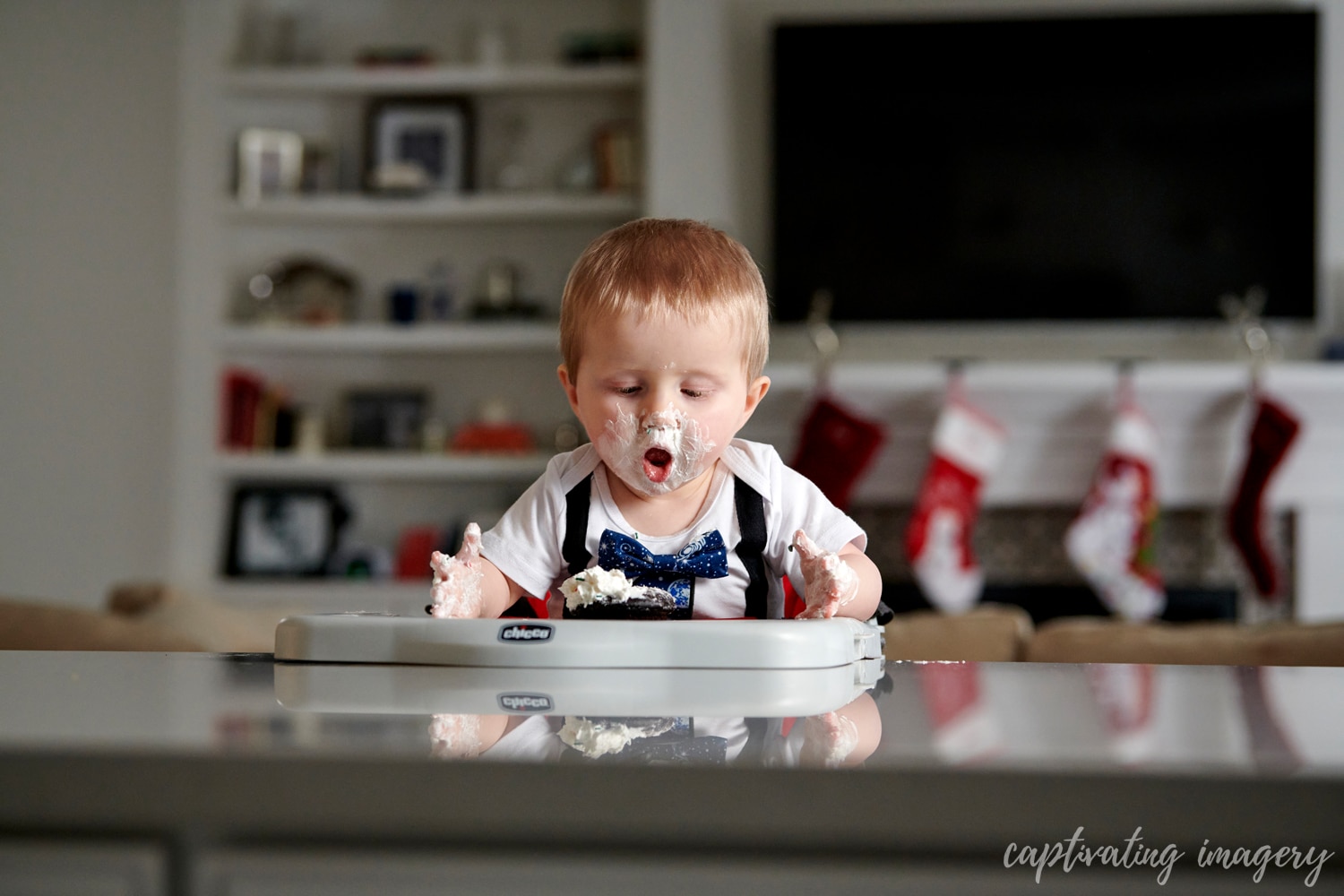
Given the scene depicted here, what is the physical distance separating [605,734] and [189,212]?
12.4ft

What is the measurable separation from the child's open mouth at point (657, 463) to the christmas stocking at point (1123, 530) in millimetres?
2624

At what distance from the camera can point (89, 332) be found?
392 centimetres

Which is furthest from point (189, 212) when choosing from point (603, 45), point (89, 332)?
point (603, 45)

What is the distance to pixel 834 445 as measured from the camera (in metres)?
3.17

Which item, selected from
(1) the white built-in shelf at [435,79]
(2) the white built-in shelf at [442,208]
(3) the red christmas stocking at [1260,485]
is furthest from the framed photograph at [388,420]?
(3) the red christmas stocking at [1260,485]

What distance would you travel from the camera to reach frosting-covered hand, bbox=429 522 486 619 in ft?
2.12

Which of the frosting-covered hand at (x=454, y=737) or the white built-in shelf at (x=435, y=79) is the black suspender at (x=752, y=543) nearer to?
the frosting-covered hand at (x=454, y=737)

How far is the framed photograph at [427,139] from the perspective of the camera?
3.77 metres

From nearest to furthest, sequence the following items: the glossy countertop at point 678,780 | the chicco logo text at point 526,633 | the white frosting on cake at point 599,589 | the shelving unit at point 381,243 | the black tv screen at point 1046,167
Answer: the glossy countertop at point 678,780 < the chicco logo text at point 526,633 < the white frosting on cake at point 599,589 < the black tv screen at point 1046,167 < the shelving unit at point 381,243

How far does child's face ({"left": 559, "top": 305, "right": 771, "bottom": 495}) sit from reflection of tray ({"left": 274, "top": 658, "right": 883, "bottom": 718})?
19cm

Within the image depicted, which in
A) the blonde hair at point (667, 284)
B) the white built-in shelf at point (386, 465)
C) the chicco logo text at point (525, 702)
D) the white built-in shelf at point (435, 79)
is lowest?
the white built-in shelf at point (386, 465)

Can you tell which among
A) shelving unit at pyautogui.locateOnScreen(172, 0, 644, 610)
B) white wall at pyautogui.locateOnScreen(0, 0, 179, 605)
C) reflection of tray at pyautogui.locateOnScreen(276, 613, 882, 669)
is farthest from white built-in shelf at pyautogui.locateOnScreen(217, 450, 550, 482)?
reflection of tray at pyautogui.locateOnScreen(276, 613, 882, 669)

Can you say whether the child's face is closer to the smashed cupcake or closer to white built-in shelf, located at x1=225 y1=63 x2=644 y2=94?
the smashed cupcake

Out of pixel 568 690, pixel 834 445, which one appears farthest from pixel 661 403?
pixel 834 445
